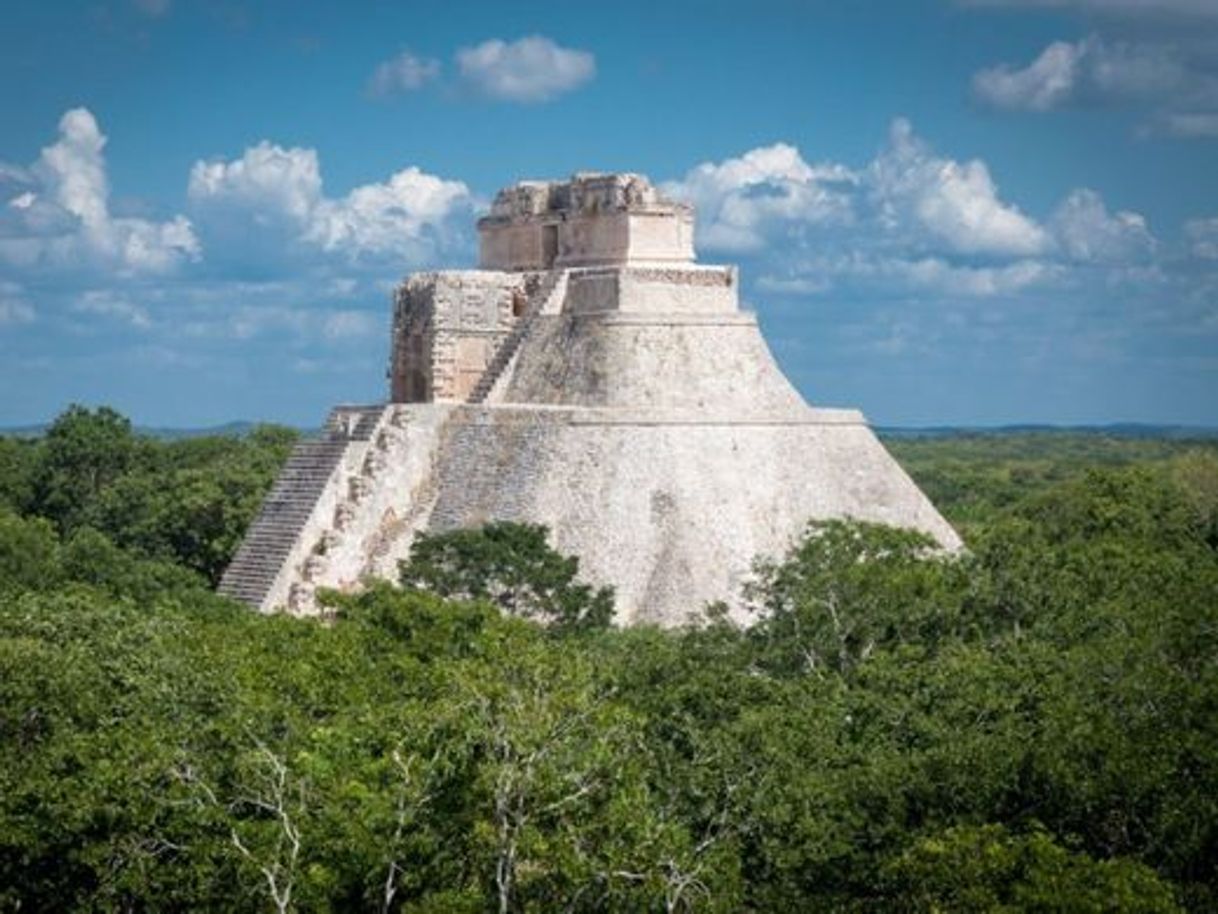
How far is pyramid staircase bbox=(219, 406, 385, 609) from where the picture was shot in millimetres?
43062

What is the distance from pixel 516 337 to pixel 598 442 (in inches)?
169

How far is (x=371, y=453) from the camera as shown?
4428cm

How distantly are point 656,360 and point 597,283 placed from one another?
2104 millimetres

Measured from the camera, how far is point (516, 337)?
46375mm

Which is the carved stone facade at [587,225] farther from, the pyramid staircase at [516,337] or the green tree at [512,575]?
the green tree at [512,575]

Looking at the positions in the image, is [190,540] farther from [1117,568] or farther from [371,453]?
[1117,568]

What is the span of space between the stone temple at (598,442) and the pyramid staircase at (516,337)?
0.05 meters

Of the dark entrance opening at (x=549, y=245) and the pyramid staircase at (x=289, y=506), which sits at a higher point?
the dark entrance opening at (x=549, y=245)

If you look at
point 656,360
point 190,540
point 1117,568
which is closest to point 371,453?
point 656,360

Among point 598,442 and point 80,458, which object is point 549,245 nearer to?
point 598,442

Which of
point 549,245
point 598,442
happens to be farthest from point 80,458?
point 598,442

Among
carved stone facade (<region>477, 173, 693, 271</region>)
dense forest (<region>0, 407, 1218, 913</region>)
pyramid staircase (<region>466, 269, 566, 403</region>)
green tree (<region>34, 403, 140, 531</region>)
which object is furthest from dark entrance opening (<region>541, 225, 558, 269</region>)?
green tree (<region>34, 403, 140, 531</region>)

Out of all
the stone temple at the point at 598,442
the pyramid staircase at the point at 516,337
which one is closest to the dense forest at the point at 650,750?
the stone temple at the point at 598,442

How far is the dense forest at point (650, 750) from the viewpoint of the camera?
2375 cm
